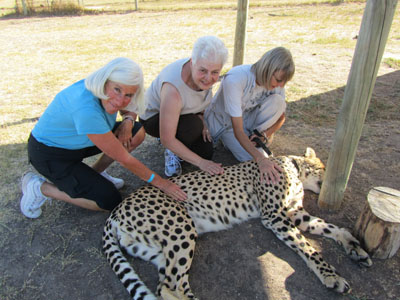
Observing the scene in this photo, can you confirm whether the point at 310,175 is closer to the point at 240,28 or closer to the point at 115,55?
the point at 240,28

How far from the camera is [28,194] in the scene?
2.84 meters

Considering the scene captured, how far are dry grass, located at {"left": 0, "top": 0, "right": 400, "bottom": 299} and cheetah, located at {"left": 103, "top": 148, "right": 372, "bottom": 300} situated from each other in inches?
14.5

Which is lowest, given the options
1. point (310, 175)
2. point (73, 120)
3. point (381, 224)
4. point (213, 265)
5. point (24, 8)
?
point (213, 265)

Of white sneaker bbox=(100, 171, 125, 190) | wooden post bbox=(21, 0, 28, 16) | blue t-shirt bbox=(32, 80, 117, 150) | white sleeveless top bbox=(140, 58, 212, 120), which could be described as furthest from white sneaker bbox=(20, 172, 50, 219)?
wooden post bbox=(21, 0, 28, 16)

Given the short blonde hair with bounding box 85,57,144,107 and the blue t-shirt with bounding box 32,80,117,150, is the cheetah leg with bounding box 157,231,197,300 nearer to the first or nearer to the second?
the blue t-shirt with bounding box 32,80,117,150

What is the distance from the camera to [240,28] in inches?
194

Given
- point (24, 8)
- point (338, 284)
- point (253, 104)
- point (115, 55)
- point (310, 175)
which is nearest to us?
point (338, 284)

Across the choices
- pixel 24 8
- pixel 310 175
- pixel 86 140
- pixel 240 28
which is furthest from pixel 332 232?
pixel 24 8

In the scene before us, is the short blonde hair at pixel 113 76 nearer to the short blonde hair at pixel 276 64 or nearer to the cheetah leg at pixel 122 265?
the cheetah leg at pixel 122 265

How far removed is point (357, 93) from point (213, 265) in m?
1.71

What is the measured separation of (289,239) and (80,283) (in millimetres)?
1637

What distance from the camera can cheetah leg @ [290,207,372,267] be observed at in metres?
2.42

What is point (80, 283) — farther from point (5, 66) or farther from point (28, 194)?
point (5, 66)

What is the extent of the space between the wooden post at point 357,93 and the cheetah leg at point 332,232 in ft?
1.02
